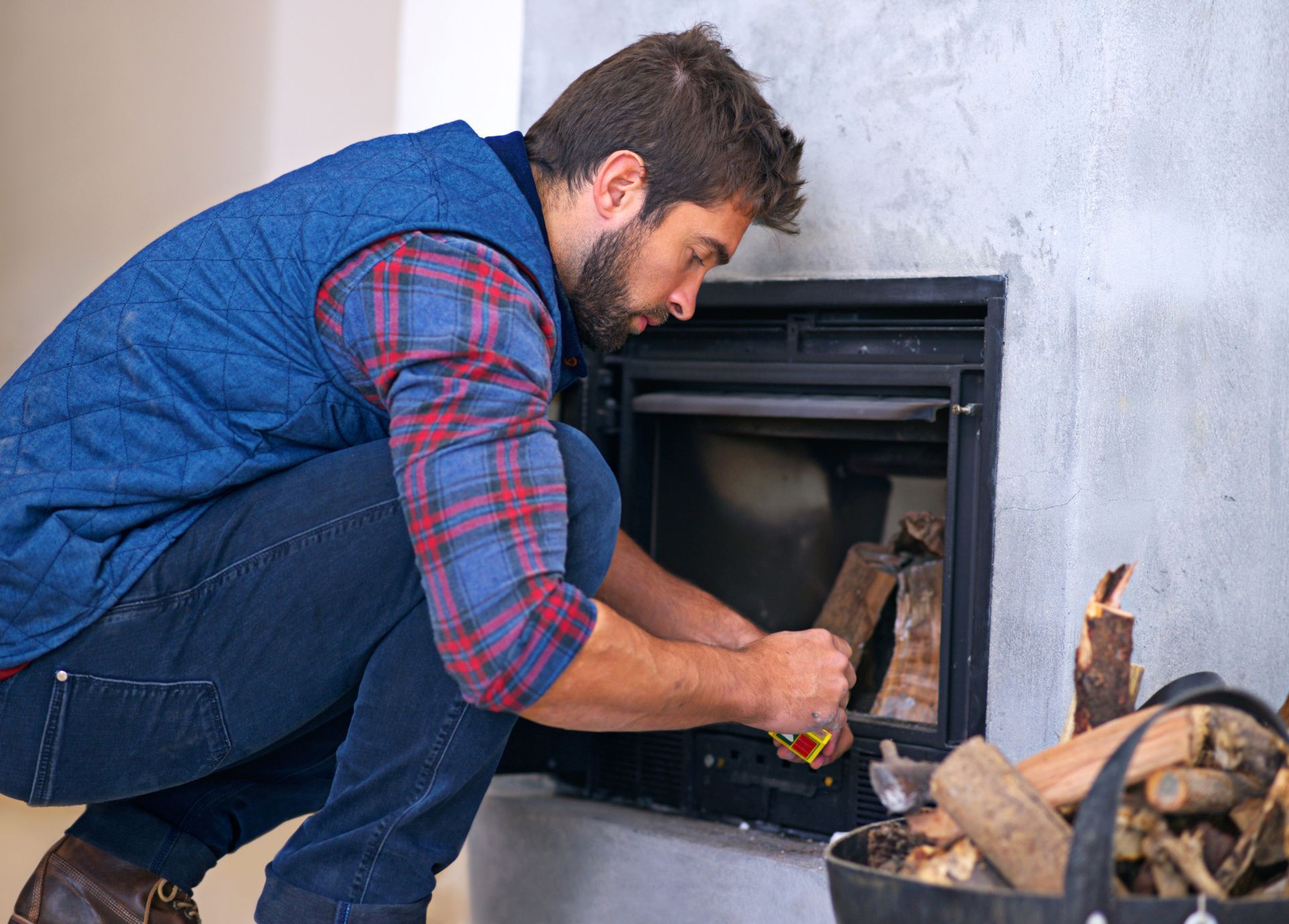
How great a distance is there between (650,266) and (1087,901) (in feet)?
2.77

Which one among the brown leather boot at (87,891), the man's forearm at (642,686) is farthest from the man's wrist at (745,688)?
the brown leather boot at (87,891)

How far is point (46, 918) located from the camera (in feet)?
4.62

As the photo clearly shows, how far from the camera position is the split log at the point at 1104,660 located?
3.31ft

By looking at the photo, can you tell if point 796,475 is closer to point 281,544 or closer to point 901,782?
point 281,544

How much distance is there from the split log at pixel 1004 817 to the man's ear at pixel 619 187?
28.7 inches

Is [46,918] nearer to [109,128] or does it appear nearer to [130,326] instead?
[130,326]

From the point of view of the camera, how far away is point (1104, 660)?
1.03 metres

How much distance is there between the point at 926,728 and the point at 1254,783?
74 centimetres

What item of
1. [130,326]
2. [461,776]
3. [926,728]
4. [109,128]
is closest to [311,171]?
[130,326]

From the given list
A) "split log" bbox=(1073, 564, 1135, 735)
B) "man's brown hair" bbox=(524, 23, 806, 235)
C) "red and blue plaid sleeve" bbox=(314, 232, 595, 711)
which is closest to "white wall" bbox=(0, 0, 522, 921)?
"man's brown hair" bbox=(524, 23, 806, 235)

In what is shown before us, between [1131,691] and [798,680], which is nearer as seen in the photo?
[1131,691]

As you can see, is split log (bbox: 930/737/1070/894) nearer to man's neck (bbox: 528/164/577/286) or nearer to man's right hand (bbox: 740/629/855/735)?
man's right hand (bbox: 740/629/855/735)

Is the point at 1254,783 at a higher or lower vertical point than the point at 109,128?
lower

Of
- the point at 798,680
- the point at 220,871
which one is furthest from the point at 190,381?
the point at 220,871
